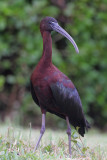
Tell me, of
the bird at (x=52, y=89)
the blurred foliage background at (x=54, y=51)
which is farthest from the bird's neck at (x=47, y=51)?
the blurred foliage background at (x=54, y=51)

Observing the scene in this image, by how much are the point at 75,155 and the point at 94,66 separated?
225 inches

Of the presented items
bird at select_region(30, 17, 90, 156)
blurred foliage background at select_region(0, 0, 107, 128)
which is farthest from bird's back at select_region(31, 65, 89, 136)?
blurred foliage background at select_region(0, 0, 107, 128)

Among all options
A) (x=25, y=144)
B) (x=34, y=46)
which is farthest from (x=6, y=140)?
(x=34, y=46)

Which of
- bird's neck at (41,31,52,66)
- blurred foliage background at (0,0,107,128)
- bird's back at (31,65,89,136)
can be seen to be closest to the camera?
bird's back at (31,65,89,136)

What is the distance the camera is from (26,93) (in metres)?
9.88

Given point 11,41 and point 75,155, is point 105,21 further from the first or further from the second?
point 75,155

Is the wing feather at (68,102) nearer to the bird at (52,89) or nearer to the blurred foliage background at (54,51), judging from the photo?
the bird at (52,89)

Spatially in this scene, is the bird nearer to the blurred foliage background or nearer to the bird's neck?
the bird's neck

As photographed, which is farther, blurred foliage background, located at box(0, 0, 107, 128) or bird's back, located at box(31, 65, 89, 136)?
blurred foliage background, located at box(0, 0, 107, 128)

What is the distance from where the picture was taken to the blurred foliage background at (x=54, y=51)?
9.20 meters

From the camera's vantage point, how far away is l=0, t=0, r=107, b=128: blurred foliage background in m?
9.20

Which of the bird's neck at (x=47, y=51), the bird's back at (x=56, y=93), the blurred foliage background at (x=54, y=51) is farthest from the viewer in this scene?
the blurred foliage background at (x=54, y=51)

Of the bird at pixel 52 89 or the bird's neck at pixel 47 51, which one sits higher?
the bird's neck at pixel 47 51

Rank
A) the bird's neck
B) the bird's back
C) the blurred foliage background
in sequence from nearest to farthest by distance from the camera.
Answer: the bird's back → the bird's neck → the blurred foliage background
